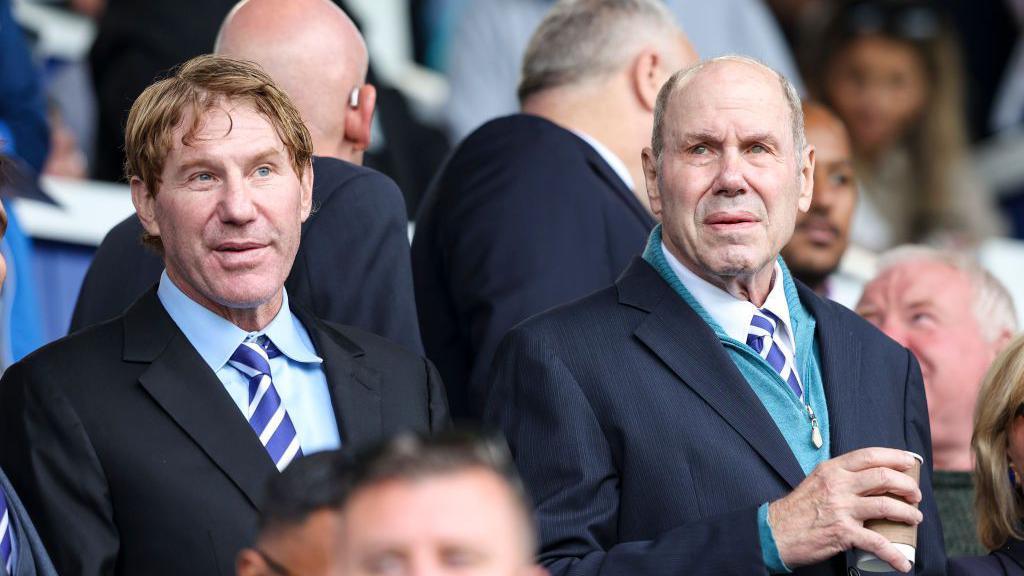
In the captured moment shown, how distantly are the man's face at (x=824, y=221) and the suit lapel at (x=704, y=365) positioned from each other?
202cm

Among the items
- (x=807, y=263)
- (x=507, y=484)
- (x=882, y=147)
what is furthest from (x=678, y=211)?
(x=882, y=147)

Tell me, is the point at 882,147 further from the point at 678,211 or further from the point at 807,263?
the point at 678,211

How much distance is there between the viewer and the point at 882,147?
26.8 ft

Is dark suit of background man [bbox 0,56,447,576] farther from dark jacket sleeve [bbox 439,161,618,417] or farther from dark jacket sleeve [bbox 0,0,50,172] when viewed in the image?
dark jacket sleeve [bbox 0,0,50,172]

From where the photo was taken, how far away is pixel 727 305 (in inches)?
147

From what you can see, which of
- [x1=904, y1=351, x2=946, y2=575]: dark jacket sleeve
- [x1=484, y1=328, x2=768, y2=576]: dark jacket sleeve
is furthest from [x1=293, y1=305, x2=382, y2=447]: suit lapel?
[x1=904, y1=351, x2=946, y2=575]: dark jacket sleeve

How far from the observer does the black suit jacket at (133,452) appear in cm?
325

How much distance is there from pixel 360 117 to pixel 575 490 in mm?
1432

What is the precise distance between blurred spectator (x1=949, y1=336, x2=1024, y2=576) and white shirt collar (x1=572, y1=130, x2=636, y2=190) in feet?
3.83

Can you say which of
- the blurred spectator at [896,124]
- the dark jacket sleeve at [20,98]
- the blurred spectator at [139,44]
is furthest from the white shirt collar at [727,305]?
the blurred spectator at [896,124]

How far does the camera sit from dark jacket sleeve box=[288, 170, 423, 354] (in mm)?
4074

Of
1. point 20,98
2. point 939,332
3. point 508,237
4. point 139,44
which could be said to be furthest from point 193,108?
point 139,44

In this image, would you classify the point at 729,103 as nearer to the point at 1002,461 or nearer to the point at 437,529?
the point at 1002,461

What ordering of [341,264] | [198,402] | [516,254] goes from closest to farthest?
[198,402] → [341,264] → [516,254]
